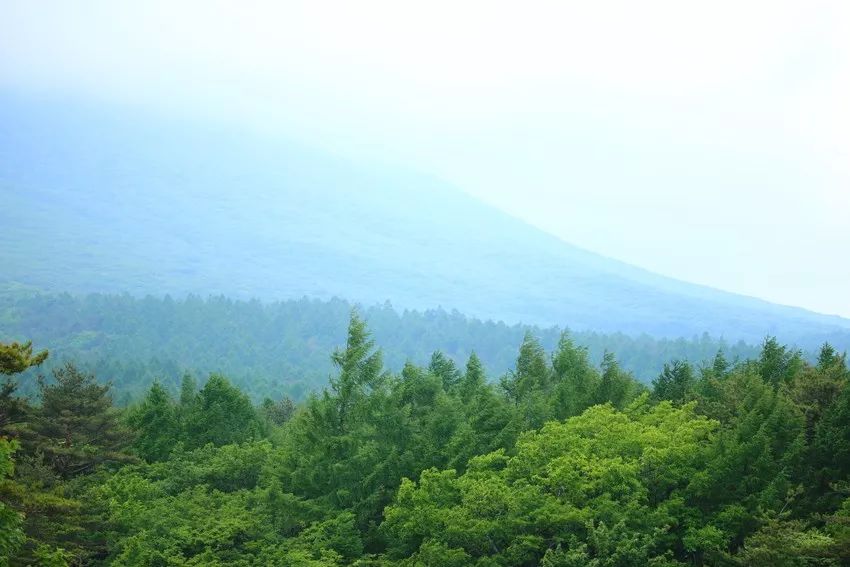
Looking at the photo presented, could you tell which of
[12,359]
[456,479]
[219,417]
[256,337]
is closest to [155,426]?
[219,417]

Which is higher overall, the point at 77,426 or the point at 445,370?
the point at 445,370

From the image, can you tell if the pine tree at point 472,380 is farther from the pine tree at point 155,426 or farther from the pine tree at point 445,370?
the pine tree at point 155,426

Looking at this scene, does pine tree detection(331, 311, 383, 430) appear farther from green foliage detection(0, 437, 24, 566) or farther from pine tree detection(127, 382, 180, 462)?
green foliage detection(0, 437, 24, 566)

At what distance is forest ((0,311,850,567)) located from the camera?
20297 millimetres

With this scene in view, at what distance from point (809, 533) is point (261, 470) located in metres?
17.1

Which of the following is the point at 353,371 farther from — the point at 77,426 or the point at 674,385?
the point at 674,385

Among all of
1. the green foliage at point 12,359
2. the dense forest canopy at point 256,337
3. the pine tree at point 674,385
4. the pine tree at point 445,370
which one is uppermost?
the pine tree at point 674,385

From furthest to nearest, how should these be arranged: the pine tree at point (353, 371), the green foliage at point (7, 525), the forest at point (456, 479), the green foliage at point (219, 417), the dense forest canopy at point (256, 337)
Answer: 1. the dense forest canopy at point (256, 337)
2. the green foliage at point (219, 417)
3. the pine tree at point (353, 371)
4. the forest at point (456, 479)
5. the green foliage at point (7, 525)

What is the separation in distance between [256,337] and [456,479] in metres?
119

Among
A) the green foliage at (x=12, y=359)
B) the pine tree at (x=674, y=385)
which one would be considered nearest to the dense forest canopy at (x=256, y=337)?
the pine tree at (x=674, y=385)

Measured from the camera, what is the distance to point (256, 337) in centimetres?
13925

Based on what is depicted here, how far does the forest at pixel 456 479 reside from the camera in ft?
66.6

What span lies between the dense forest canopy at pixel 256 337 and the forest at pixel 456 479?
236ft

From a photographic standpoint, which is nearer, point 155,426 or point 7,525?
point 7,525
